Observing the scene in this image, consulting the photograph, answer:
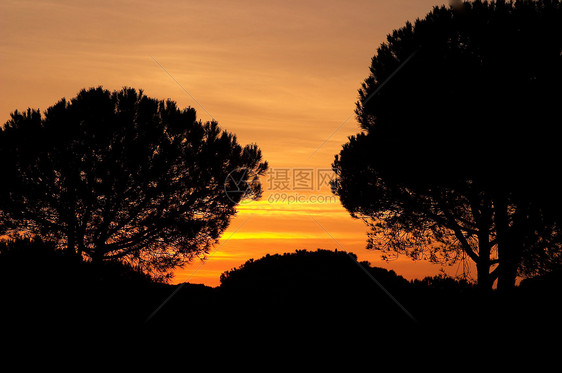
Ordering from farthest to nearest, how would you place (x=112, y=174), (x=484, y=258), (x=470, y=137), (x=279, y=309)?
(x=112, y=174) < (x=484, y=258) < (x=470, y=137) < (x=279, y=309)

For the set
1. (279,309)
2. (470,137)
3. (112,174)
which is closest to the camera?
(279,309)

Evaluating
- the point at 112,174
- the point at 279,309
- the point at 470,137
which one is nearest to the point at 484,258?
the point at 470,137

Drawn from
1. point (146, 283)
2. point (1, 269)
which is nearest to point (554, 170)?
point (146, 283)

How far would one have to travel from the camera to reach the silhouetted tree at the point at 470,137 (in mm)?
19031

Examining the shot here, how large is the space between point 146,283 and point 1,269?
456 centimetres

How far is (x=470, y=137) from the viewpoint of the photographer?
1972cm

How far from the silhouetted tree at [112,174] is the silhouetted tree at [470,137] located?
8.12 metres

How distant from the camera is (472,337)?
12766 millimetres

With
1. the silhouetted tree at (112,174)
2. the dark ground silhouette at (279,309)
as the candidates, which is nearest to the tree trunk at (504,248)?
the dark ground silhouette at (279,309)

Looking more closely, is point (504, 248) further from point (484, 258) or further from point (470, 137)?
point (470, 137)

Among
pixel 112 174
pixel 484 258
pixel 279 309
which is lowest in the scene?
pixel 279 309

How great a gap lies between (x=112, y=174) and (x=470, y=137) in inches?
627

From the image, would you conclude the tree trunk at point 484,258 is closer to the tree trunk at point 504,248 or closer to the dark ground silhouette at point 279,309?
the tree trunk at point 504,248

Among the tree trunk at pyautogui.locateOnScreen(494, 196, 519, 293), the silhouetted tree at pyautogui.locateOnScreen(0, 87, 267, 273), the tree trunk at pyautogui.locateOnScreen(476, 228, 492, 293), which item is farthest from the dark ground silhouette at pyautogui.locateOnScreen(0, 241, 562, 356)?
the silhouetted tree at pyautogui.locateOnScreen(0, 87, 267, 273)
